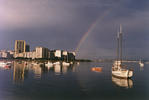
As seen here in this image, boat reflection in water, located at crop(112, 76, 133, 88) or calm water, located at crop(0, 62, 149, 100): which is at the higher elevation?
calm water, located at crop(0, 62, 149, 100)

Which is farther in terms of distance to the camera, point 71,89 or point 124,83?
point 124,83

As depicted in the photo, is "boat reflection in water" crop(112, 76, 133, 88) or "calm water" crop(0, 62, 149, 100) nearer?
"calm water" crop(0, 62, 149, 100)

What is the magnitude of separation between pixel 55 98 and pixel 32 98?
11.9 feet

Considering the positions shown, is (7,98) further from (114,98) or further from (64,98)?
(114,98)

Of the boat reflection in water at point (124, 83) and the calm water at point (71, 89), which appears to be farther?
the boat reflection in water at point (124, 83)

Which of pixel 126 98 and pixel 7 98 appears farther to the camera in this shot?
pixel 126 98

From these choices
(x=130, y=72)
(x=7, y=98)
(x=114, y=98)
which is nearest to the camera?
(x=7, y=98)

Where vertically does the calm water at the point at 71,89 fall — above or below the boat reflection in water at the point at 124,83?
above

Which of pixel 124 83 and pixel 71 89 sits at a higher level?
pixel 71 89

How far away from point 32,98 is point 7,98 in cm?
384

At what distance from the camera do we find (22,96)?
27.7 meters

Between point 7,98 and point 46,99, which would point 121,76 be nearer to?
point 46,99

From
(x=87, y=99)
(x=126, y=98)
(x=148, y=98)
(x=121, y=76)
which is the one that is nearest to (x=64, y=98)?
(x=87, y=99)

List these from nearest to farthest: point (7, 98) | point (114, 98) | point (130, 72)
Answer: point (7, 98), point (114, 98), point (130, 72)
